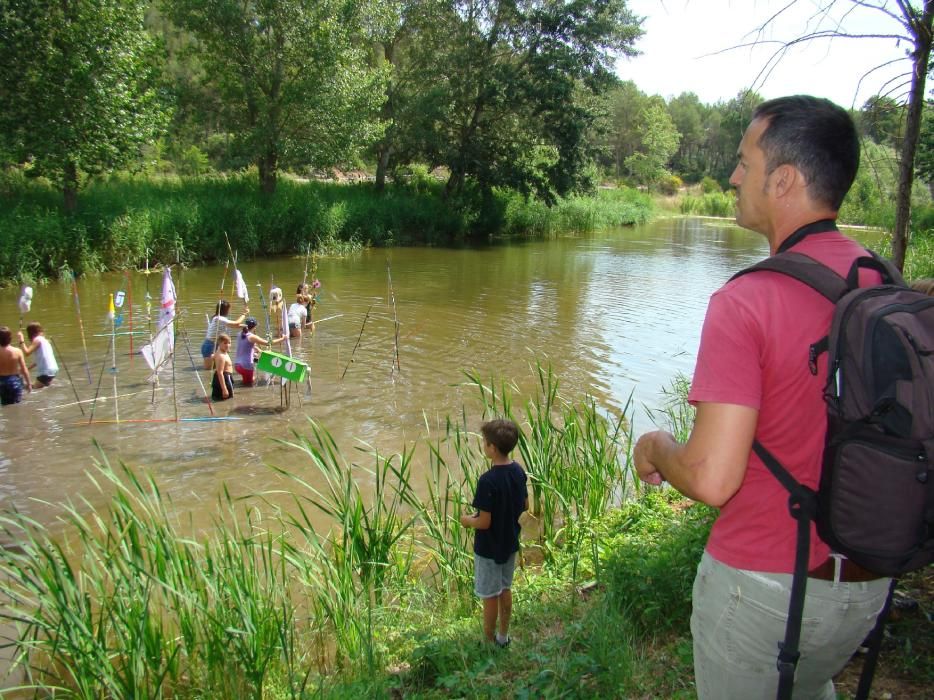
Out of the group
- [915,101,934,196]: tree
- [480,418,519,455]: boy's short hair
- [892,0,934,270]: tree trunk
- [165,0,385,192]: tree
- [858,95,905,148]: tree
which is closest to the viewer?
[892,0,934,270]: tree trunk

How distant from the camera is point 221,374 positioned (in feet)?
32.7

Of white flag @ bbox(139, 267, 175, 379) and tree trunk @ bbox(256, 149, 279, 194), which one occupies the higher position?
tree trunk @ bbox(256, 149, 279, 194)

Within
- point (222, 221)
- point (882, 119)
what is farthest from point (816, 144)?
point (222, 221)

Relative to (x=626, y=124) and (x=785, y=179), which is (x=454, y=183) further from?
(x=626, y=124)

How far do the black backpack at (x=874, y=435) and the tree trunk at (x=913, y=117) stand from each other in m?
2.65

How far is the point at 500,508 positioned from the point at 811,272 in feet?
8.74

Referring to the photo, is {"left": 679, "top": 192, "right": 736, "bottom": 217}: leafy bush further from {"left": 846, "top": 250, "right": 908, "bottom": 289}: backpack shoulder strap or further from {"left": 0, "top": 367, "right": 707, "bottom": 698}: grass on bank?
{"left": 846, "top": 250, "right": 908, "bottom": 289}: backpack shoulder strap

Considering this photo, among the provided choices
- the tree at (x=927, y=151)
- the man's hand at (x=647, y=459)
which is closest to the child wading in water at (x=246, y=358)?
the tree at (x=927, y=151)

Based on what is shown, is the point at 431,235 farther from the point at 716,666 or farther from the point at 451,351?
the point at 716,666

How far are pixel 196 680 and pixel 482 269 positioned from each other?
70.7ft

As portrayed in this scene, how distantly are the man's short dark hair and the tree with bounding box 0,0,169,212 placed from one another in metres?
19.6

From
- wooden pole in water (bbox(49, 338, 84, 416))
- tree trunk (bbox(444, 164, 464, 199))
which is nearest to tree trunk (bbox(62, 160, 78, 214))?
wooden pole in water (bbox(49, 338, 84, 416))

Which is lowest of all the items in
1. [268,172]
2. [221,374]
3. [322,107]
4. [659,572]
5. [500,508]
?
[659,572]

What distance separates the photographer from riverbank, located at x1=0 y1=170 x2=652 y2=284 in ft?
58.2
